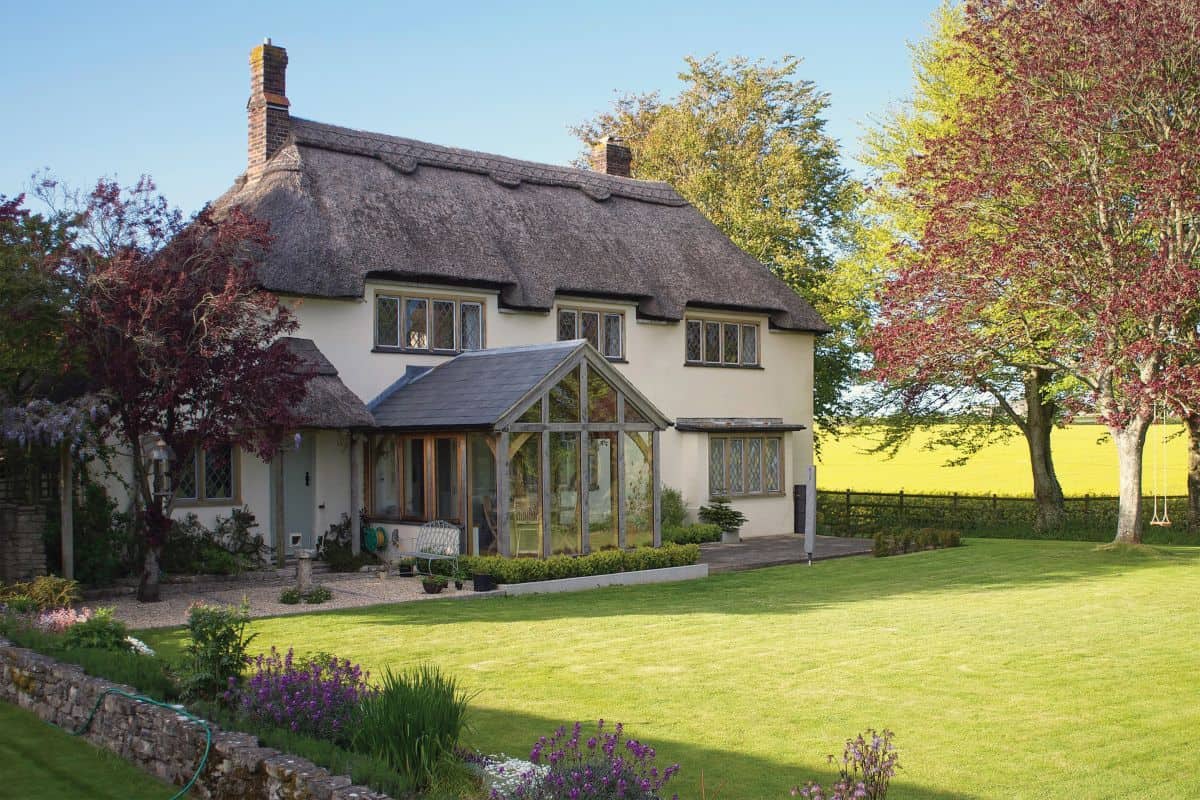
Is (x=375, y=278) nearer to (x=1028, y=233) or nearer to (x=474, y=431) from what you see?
(x=474, y=431)

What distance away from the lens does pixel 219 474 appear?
61.4 ft

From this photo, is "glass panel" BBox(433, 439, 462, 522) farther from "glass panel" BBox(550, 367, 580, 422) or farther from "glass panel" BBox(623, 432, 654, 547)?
"glass panel" BBox(623, 432, 654, 547)

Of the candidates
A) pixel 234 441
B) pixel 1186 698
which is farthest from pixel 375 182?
pixel 1186 698

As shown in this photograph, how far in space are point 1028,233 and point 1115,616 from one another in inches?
378

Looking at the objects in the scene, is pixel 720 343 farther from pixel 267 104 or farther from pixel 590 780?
pixel 590 780

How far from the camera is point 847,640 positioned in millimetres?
12594

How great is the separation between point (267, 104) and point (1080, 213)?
52.8 feet

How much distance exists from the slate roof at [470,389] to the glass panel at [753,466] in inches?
331

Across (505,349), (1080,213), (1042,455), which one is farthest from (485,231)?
(1042,455)

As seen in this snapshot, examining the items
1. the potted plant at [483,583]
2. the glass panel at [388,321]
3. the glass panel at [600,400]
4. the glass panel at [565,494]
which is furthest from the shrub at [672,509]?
the potted plant at [483,583]

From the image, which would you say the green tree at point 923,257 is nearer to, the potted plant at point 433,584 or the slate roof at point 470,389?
the slate roof at point 470,389

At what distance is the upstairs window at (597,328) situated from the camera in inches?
930

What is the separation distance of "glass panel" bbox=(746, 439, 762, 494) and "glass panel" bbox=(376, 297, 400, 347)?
30.4ft

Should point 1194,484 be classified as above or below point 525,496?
below
